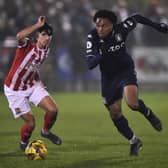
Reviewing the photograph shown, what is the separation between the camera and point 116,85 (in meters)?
10.3

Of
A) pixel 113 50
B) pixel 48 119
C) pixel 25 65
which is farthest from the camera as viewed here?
pixel 48 119

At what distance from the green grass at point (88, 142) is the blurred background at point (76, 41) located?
4.77 metres

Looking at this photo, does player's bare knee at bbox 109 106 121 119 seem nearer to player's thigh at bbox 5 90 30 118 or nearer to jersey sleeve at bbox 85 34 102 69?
jersey sleeve at bbox 85 34 102 69

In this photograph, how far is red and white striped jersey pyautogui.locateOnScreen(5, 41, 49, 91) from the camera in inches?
415

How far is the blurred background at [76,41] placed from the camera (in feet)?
80.1

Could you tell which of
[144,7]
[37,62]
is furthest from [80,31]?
[37,62]

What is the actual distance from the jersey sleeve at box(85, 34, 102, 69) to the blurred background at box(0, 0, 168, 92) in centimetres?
→ 1441

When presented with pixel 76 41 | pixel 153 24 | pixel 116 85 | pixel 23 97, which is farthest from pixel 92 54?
pixel 76 41

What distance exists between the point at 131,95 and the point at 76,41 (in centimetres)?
1490

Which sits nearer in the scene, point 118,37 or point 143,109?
point 118,37

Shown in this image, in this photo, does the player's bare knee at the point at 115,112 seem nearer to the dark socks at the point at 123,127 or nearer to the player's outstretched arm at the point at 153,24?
the dark socks at the point at 123,127

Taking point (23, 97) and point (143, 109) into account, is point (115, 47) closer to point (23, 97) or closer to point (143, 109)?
point (143, 109)

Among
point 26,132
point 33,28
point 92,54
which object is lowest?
point 26,132

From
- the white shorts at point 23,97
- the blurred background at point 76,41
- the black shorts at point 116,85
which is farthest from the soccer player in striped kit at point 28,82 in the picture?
the blurred background at point 76,41
